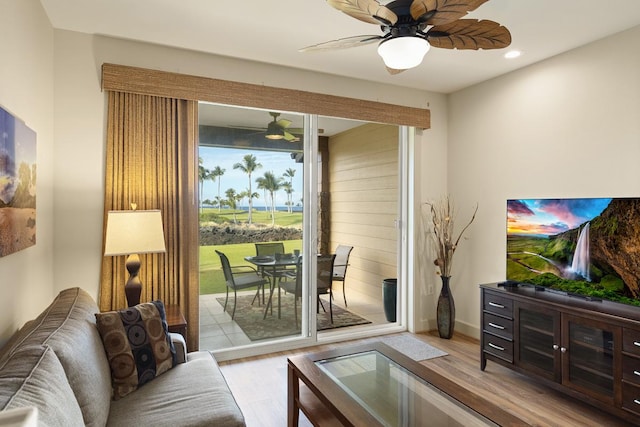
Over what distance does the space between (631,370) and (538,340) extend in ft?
2.04

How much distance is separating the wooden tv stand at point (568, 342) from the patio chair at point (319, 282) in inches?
61.3

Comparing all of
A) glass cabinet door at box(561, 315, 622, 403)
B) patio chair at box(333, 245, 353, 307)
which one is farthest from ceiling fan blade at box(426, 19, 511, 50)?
patio chair at box(333, 245, 353, 307)

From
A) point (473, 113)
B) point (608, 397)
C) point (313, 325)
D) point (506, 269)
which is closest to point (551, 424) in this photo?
point (608, 397)

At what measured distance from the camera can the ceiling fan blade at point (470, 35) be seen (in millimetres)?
1867

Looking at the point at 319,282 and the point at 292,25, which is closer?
the point at 292,25

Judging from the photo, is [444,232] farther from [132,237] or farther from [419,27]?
[132,237]

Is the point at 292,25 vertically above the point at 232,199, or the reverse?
the point at 292,25

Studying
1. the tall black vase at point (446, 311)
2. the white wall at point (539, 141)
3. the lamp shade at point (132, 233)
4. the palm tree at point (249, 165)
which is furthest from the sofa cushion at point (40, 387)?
the white wall at point (539, 141)

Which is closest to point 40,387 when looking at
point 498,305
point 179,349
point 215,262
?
point 179,349

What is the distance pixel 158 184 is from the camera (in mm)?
3061

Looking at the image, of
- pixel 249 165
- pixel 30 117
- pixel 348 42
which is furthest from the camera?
pixel 249 165

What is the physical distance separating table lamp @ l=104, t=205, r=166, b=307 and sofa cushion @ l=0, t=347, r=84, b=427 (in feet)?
4.04

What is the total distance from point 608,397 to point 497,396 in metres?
0.69

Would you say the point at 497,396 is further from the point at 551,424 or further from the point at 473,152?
the point at 473,152
